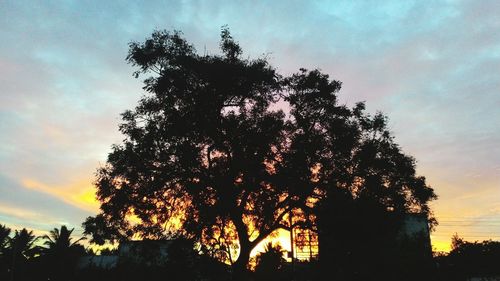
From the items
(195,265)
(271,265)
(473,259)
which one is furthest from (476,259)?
(195,265)

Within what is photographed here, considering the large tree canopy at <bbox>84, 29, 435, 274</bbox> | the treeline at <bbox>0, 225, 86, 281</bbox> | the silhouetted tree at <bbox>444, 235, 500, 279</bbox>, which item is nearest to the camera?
the large tree canopy at <bbox>84, 29, 435, 274</bbox>

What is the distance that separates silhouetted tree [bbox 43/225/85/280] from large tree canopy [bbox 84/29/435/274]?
3373 cm

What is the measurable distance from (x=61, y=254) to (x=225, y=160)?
44.9 metres

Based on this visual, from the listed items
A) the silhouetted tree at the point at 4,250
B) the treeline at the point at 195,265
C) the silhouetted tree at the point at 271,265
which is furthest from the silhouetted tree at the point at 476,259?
the silhouetted tree at the point at 4,250

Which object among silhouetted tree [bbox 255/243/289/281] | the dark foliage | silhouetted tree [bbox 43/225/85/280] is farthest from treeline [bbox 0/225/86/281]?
the dark foliage

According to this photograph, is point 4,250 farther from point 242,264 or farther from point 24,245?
point 242,264

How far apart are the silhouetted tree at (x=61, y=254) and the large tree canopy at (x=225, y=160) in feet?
111

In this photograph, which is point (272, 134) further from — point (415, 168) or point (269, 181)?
point (415, 168)

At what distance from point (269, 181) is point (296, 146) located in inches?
102

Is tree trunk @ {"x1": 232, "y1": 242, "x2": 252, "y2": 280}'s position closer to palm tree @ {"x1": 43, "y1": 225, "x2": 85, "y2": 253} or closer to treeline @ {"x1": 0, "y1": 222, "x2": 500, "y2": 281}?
treeline @ {"x1": 0, "y1": 222, "x2": 500, "y2": 281}

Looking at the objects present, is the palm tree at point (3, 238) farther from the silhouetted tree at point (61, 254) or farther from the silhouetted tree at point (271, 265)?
the silhouetted tree at point (271, 265)

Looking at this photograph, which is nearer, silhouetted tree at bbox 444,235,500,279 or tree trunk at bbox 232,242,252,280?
tree trunk at bbox 232,242,252,280

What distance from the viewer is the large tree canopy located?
22953mm

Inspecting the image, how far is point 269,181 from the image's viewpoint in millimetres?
23359
